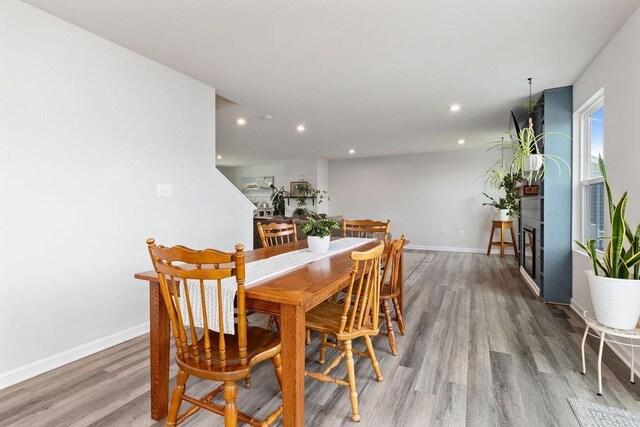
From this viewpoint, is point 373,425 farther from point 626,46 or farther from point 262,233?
point 626,46

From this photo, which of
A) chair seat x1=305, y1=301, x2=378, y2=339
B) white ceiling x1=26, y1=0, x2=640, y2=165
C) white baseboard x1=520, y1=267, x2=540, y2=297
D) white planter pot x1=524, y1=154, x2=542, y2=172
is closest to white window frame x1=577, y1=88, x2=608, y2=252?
white ceiling x1=26, y1=0, x2=640, y2=165

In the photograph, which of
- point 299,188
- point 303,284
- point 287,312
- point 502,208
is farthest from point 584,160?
point 299,188

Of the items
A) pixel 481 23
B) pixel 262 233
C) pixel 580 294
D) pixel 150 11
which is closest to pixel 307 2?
pixel 150 11

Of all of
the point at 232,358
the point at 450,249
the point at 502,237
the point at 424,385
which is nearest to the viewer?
the point at 232,358

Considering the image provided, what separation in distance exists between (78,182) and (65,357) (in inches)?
47.1

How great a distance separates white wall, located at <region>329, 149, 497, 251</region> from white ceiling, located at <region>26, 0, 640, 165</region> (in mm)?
2932

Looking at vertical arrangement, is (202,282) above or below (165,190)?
below

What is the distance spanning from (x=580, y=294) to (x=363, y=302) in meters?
2.70

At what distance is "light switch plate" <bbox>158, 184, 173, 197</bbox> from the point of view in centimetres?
279

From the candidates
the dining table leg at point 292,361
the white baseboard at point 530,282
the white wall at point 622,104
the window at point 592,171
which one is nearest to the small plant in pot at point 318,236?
the dining table leg at point 292,361

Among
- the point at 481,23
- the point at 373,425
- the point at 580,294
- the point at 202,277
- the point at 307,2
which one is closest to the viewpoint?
the point at 202,277

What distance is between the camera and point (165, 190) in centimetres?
284

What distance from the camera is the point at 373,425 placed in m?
1.56

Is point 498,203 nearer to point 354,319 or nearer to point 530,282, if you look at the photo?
point 530,282
